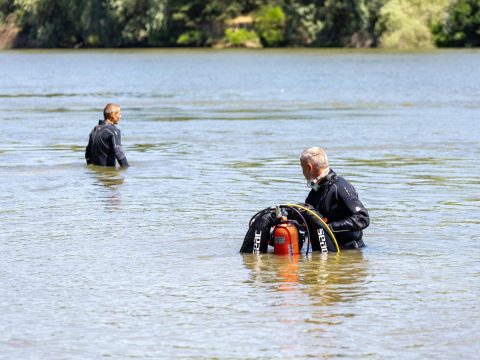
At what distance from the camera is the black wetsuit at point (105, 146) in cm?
1828

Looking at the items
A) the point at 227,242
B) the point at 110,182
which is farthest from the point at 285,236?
the point at 110,182

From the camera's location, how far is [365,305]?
378 inches

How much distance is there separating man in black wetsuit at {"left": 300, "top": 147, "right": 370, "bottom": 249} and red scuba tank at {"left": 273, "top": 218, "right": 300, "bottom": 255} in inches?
13.2

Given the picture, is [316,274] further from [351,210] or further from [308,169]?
[308,169]

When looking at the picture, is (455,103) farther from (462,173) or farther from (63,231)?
(63,231)

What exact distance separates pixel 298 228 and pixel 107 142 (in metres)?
7.79

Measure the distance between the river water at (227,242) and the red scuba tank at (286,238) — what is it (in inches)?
3.8

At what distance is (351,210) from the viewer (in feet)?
37.1

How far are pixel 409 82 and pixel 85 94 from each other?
12.4 m

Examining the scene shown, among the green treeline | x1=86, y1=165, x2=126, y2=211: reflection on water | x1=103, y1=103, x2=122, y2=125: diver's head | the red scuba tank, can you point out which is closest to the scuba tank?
the red scuba tank

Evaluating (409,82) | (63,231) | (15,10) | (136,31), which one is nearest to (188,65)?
(409,82)

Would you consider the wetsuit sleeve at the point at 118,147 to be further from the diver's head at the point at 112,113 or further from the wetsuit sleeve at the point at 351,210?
the wetsuit sleeve at the point at 351,210

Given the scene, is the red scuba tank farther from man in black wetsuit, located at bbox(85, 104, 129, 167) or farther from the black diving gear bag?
man in black wetsuit, located at bbox(85, 104, 129, 167)

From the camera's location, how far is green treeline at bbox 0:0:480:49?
86.2 m
